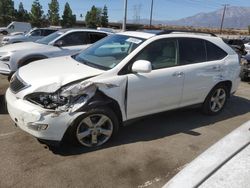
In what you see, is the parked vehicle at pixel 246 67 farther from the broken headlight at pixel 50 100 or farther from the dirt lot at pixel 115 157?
the broken headlight at pixel 50 100

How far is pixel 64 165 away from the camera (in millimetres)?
3814

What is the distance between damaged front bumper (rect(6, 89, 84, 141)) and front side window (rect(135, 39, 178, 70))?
1.46 meters

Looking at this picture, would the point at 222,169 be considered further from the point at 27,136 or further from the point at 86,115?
the point at 27,136

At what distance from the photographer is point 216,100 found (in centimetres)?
601

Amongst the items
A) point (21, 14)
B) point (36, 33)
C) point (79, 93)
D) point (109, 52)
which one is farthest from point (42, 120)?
point (21, 14)

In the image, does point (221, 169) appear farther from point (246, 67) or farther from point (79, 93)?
point (246, 67)

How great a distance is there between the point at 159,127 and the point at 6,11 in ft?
190

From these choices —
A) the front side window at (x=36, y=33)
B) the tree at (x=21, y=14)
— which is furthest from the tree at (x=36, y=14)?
the front side window at (x=36, y=33)

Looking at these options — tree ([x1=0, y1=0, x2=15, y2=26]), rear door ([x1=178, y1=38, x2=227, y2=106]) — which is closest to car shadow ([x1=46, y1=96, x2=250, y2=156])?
rear door ([x1=178, y1=38, x2=227, y2=106])

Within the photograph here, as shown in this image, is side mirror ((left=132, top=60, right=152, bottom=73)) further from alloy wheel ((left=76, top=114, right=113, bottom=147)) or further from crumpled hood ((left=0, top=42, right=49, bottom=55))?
crumpled hood ((left=0, top=42, right=49, bottom=55))

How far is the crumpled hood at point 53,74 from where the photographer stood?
Answer: 3908 millimetres

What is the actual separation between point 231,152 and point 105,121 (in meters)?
2.40

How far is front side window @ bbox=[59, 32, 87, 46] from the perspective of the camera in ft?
28.6

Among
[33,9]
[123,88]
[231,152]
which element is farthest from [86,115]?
[33,9]
